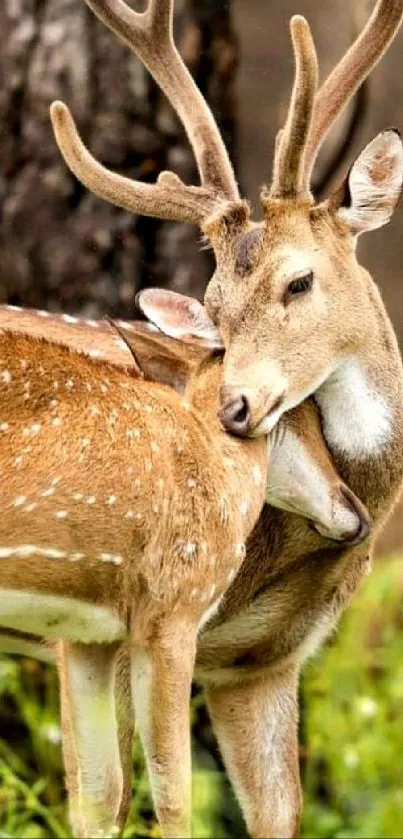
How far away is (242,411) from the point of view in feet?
20.0

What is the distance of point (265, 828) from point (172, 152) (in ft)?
7.80

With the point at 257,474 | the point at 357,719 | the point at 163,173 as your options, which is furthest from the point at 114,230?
the point at 257,474

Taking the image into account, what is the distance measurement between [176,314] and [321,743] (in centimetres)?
207

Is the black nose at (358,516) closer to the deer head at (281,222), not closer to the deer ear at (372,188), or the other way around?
the deer head at (281,222)

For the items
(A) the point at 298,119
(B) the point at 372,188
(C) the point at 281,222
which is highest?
(A) the point at 298,119

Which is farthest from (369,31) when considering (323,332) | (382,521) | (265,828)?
(265,828)

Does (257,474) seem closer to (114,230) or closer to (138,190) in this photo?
(138,190)

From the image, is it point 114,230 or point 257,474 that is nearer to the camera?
point 257,474

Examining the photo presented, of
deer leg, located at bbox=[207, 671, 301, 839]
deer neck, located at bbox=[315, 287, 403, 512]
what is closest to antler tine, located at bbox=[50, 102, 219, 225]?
deer neck, located at bbox=[315, 287, 403, 512]

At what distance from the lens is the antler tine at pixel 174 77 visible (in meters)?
6.67

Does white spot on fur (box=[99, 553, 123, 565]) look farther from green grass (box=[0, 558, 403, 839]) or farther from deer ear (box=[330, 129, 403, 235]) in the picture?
green grass (box=[0, 558, 403, 839])

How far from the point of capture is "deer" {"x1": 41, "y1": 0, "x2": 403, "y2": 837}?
6.29m

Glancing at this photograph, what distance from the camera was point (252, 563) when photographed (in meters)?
6.86

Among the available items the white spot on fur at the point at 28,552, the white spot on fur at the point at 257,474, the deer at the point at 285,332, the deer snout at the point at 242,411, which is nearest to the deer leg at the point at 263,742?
the deer at the point at 285,332
